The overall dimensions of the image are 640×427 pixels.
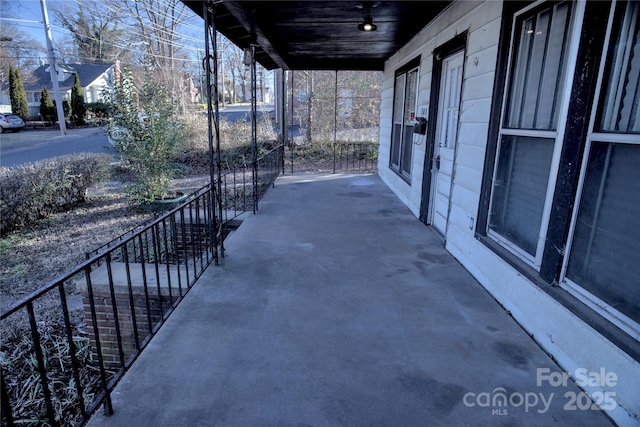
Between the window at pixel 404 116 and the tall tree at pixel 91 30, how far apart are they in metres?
24.0

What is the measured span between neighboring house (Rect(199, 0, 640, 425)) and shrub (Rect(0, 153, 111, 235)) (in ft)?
13.2

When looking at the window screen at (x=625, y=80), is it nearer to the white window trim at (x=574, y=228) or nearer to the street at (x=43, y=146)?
the white window trim at (x=574, y=228)

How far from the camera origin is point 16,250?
5.01m

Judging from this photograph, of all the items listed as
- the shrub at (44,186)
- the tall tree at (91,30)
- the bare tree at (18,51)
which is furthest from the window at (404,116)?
the bare tree at (18,51)

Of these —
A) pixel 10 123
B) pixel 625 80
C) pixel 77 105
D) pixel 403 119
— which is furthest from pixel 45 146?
pixel 625 80

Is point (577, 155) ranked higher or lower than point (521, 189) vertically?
higher

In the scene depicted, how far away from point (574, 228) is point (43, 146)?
1834 cm

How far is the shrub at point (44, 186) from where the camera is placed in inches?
216

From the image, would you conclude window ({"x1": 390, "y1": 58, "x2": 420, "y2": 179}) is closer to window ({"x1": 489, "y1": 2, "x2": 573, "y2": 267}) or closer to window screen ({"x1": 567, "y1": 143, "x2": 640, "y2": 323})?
window ({"x1": 489, "y1": 2, "x2": 573, "y2": 267})

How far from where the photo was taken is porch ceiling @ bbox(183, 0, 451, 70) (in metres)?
3.61

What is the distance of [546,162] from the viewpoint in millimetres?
2168

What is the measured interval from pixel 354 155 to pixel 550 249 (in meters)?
8.59

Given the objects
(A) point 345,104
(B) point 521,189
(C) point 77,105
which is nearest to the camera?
(B) point 521,189

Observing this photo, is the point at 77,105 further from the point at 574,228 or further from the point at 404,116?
the point at 574,228
